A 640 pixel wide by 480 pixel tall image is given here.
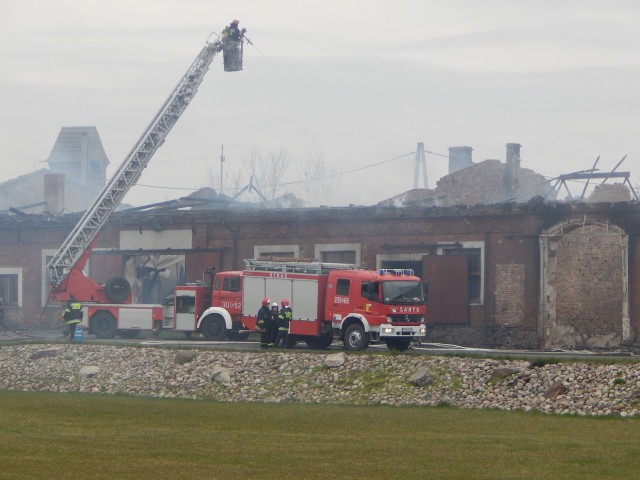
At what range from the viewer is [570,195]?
1789 inches

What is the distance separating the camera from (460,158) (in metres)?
66.6


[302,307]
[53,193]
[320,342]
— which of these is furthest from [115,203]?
[53,193]

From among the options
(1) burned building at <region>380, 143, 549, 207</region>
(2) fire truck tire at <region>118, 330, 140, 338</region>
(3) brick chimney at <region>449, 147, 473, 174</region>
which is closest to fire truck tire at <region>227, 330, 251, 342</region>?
(2) fire truck tire at <region>118, 330, 140, 338</region>

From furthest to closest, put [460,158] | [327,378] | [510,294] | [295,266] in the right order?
[460,158] → [510,294] → [295,266] → [327,378]

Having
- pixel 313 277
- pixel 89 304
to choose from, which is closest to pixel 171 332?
pixel 89 304

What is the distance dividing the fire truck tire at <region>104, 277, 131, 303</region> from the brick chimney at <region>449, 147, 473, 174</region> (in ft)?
93.4

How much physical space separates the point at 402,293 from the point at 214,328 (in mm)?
8019

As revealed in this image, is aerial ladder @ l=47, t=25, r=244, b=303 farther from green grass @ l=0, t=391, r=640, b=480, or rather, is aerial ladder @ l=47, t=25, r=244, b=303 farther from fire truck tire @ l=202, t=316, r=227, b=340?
green grass @ l=0, t=391, r=640, b=480

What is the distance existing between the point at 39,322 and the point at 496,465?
33718mm

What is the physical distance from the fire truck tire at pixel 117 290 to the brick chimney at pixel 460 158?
2848cm

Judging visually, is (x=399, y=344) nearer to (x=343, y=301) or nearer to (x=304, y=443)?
(x=343, y=301)

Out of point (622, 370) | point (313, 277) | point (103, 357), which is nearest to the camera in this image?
point (622, 370)

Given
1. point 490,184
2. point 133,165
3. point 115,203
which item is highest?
point 490,184

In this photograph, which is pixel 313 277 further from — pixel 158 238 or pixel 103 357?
pixel 158 238
